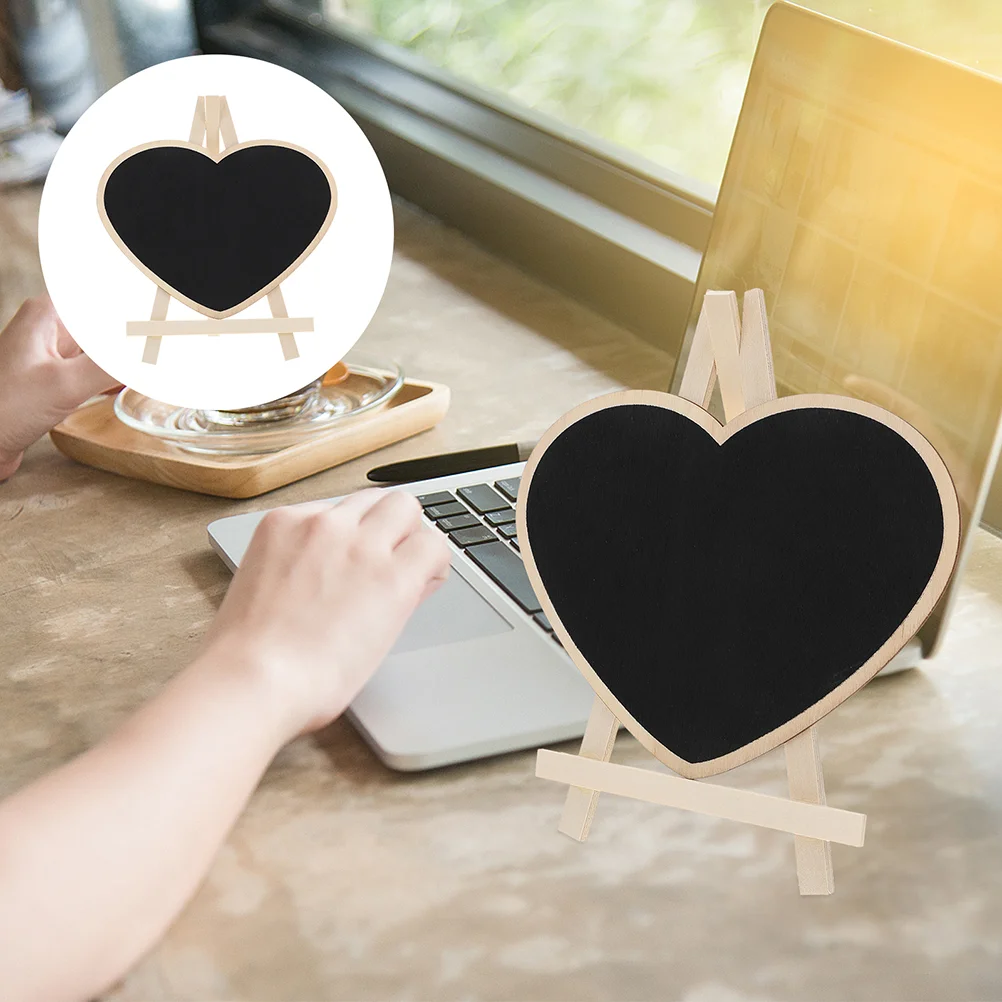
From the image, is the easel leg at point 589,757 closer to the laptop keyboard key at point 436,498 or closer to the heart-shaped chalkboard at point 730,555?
the heart-shaped chalkboard at point 730,555

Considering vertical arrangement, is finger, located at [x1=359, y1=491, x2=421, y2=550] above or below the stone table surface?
above

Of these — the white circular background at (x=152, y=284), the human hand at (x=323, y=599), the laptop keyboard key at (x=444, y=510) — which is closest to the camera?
the human hand at (x=323, y=599)

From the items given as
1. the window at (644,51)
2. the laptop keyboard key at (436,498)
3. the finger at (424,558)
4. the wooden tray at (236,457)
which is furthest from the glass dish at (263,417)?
the window at (644,51)

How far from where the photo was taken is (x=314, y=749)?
625 mm

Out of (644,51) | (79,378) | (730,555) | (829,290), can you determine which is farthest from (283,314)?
(644,51)

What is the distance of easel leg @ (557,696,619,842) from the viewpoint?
1.73ft

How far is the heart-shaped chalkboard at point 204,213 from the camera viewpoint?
0.89 metres

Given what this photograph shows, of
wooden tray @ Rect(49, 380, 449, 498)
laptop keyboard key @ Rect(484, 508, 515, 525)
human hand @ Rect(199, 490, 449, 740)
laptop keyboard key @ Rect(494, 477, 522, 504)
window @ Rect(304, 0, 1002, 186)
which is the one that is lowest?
wooden tray @ Rect(49, 380, 449, 498)

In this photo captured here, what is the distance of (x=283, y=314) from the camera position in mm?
918

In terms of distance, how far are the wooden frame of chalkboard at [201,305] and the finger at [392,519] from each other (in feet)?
0.82

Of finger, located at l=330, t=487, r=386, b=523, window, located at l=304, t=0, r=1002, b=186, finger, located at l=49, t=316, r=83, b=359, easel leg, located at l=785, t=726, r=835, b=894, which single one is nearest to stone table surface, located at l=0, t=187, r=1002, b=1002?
easel leg, located at l=785, t=726, r=835, b=894

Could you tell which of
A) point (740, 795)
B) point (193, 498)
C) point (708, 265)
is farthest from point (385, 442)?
Result: point (740, 795)

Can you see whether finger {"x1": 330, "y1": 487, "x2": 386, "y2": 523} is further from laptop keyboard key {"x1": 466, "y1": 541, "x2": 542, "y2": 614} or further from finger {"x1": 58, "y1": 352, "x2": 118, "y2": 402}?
finger {"x1": 58, "y1": 352, "x2": 118, "y2": 402}

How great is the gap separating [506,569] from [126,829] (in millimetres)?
294
